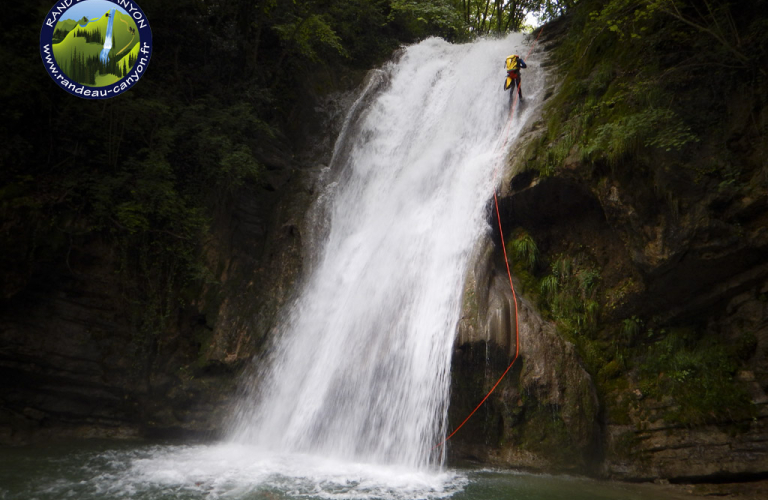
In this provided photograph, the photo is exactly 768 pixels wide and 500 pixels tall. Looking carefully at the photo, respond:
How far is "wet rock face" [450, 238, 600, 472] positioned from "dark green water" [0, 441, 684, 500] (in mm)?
370

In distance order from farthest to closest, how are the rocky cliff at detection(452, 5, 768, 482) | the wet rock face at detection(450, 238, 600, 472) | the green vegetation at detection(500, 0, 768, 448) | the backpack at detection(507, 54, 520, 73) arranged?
1. the backpack at detection(507, 54, 520, 73)
2. the wet rock face at detection(450, 238, 600, 472)
3. the green vegetation at detection(500, 0, 768, 448)
4. the rocky cliff at detection(452, 5, 768, 482)

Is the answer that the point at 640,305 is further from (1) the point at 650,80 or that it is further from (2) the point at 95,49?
(2) the point at 95,49

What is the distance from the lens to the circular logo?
311 inches

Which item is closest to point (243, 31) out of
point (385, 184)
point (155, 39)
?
point (155, 39)

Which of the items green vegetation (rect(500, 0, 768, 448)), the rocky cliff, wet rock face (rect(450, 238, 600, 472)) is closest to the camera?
the rocky cliff

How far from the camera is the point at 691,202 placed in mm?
6227

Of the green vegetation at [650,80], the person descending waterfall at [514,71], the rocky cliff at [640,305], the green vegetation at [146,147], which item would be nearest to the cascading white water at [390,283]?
the person descending waterfall at [514,71]

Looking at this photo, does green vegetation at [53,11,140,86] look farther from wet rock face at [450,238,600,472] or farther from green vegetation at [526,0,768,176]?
green vegetation at [526,0,768,176]

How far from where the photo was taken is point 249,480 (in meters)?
6.12

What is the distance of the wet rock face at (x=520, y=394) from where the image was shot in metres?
6.53

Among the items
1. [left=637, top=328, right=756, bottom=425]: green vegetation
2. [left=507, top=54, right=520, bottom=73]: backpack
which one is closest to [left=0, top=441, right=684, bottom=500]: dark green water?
[left=637, top=328, right=756, bottom=425]: green vegetation

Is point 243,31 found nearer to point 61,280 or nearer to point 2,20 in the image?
point 2,20

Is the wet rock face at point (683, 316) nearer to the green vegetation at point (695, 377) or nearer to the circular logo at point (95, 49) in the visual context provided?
the green vegetation at point (695, 377)

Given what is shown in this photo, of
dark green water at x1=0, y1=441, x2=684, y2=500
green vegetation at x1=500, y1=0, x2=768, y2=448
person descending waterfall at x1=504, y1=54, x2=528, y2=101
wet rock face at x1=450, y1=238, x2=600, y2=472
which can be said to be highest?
person descending waterfall at x1=504, y1=54, x2=528, y2=101
